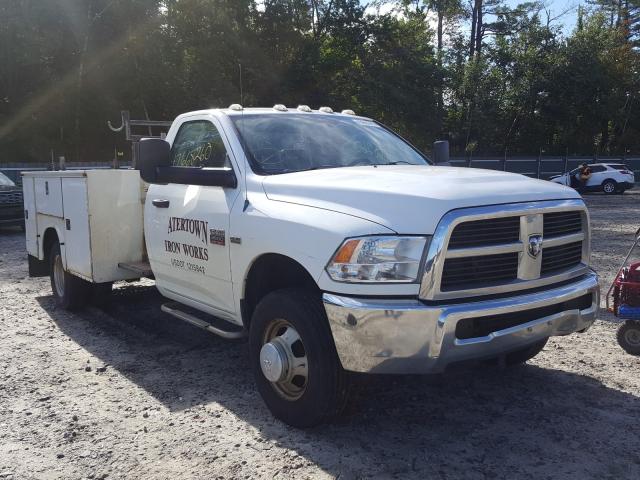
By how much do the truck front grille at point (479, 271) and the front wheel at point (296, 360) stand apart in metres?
0.75

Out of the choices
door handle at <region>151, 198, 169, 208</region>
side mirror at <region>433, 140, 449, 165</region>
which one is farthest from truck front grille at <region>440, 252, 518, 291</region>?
door handle at <region>151, 198, 169, 208</region>

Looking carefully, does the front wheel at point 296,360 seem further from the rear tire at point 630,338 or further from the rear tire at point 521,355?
the rear tire at point 630,338

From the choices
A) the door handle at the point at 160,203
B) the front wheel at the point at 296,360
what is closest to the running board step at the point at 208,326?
the front wheel at the point at 296,360

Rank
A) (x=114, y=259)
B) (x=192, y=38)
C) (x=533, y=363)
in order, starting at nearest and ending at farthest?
1. (x=533, y=363)
2. (x=114, y=259)
3. (x=192, y=38)

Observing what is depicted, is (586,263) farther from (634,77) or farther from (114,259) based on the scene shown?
(634,77)

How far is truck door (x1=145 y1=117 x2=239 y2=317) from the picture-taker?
4.46 m

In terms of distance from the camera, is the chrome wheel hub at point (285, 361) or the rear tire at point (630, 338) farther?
the rear tire at point (630, 338)

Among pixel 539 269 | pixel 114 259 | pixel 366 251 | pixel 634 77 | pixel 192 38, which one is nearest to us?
pixel 366 251

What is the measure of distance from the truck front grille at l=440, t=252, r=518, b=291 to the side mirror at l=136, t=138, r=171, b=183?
2.45 metres

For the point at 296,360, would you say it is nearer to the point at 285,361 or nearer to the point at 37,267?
the point at 285,361

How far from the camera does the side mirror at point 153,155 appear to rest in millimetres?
4680

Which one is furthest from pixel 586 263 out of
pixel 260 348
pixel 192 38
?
pixel 192 38

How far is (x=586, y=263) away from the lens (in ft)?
Result: 13.7

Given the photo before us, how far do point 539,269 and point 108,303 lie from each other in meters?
5.35
